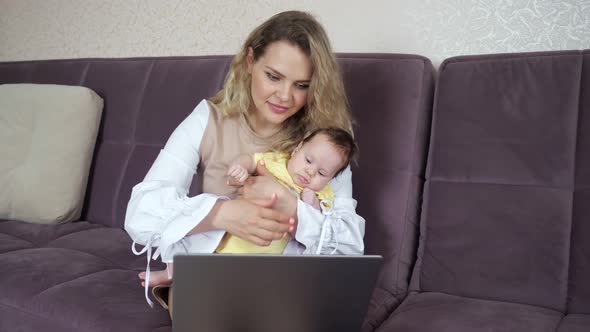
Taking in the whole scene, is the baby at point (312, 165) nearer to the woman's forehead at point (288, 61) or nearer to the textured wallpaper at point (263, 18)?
the woman's forehead at point (288, 61)

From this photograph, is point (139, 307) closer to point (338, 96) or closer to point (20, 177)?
point (338, 96)

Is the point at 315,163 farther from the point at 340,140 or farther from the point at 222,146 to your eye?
the point at 222,146

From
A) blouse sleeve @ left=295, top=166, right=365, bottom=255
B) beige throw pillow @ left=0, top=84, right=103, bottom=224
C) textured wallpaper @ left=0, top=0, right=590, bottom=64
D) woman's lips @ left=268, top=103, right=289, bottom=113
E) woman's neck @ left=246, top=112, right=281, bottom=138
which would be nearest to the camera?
blouse sleeve @ left=295, top=166, right=365, bottom=255

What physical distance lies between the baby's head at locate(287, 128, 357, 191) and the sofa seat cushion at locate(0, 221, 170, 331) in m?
0.46

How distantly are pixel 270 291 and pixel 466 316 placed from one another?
526 millimetres

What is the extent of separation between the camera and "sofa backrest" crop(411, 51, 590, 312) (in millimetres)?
1407

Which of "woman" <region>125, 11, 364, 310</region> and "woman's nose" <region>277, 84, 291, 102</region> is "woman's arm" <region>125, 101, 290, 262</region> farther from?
"woman's nose" <region>277, 84, 291, 102</region>

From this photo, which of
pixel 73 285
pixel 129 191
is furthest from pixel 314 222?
pixel 129 191

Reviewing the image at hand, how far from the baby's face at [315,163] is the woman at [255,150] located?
0.20 feet

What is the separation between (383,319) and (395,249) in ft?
0.76

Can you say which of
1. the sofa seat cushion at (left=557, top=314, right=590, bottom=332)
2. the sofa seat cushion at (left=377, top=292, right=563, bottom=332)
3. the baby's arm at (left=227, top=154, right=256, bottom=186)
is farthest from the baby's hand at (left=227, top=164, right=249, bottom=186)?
the sofa seat cushion at (left=557, top=314, right=590, bottom=332)

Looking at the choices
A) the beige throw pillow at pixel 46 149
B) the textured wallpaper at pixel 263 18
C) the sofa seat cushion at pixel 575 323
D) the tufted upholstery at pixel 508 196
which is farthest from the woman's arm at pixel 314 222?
the beige throw pillow at pixel 46 149

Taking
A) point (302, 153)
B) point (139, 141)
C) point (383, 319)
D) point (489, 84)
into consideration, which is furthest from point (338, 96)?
point (139, 141)

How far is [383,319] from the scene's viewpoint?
1396mm
